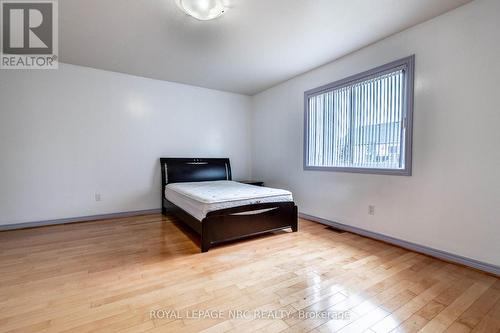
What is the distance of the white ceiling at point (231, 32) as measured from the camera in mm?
2203

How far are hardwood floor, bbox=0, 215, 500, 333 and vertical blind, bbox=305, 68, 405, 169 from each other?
118cm

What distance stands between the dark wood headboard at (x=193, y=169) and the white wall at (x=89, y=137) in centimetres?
17

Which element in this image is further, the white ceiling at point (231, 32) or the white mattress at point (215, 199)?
the white mattress at point (215, 199)

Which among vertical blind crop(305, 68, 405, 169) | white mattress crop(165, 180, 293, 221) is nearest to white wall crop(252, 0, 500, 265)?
vertical blind crop(305, 68, 405, 169)

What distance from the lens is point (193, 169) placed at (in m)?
4.55

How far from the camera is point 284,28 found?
2564mm

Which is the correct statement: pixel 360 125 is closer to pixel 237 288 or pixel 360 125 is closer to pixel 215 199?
pixel 215 199

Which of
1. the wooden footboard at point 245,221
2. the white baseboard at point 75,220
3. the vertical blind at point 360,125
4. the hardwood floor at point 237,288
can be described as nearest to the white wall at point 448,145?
the vertical blind at point 360,125

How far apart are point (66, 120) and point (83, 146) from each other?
0.46 meters

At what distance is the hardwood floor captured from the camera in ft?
4.66

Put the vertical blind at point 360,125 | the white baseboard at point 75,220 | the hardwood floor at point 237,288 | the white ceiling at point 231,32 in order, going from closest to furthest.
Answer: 1. the hardwood floor at point 237,288
2. the white ceiling at point 231,32
3. the vertical blind at point 360,125
4. the white baseboard at point 75,220

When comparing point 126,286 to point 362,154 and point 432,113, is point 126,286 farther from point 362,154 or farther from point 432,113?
point 432,113

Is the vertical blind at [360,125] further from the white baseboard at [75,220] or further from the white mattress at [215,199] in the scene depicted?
the white baseboard at [75,220]

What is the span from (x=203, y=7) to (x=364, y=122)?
2.42 m
